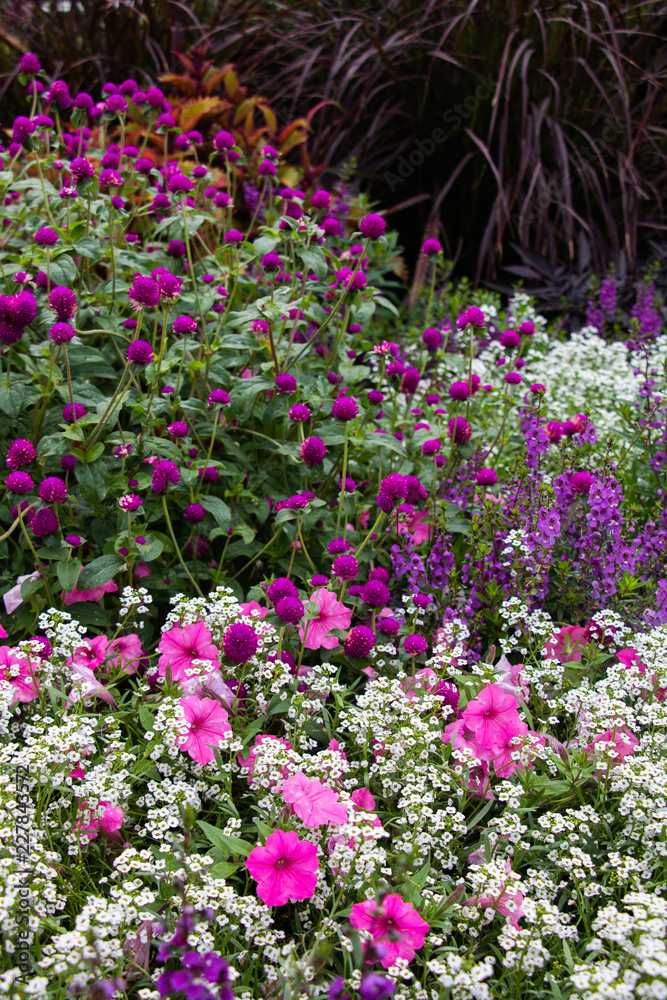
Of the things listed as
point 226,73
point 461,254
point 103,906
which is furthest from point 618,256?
point 103,906

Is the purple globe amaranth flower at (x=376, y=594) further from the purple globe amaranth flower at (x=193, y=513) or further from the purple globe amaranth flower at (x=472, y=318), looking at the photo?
the purple globe amaranth flower at (x=472, y=318)

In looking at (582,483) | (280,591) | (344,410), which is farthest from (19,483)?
(582,483)

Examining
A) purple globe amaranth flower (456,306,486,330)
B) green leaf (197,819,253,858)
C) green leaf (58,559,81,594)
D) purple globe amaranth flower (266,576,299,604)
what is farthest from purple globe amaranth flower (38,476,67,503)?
purple globe amaranth flower (456,306,486,330)

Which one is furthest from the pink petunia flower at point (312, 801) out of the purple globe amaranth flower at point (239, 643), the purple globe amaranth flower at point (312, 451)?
the purple globe amaranth flower at point (312, 451)

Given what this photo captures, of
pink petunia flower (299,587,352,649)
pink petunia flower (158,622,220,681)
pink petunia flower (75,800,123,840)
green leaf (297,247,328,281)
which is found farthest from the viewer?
green leaf (297,247,328,281)

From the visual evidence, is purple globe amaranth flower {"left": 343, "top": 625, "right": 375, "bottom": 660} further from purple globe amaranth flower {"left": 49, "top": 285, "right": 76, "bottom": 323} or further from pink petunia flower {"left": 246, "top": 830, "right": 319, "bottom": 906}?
purple globe amaranth flower {"left": 49, "top": 285, "right": 76, "bottom": 323}

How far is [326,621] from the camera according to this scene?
186 centimetres

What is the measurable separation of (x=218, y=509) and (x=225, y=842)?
870mm

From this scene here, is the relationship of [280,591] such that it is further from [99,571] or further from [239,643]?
[99,571]

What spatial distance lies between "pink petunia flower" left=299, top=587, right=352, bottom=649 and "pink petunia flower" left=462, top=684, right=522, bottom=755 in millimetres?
359

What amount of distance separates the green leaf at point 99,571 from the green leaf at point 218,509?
0.25m

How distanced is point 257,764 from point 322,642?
440mm

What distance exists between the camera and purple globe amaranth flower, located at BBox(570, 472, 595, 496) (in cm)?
214

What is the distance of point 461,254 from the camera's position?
5.40m
